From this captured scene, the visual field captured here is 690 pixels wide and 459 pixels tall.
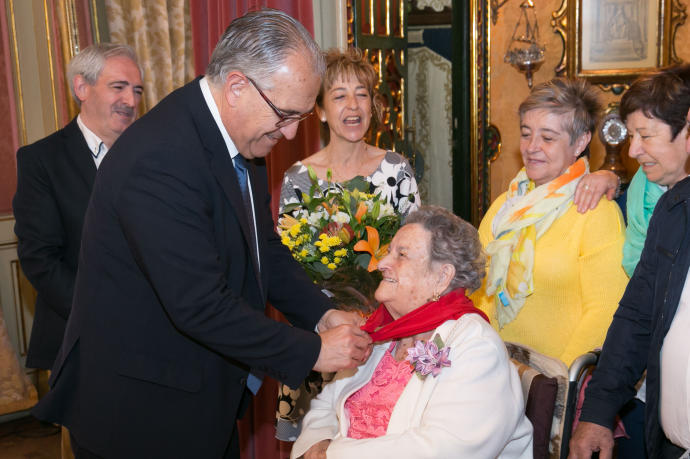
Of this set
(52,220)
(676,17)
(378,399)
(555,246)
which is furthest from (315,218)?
(676,17)

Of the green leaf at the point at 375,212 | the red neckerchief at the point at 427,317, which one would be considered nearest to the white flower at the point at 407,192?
the green leaf at the point at 375,212

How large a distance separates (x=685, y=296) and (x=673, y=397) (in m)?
0.27

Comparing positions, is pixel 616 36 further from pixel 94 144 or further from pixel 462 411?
pixel 462 411

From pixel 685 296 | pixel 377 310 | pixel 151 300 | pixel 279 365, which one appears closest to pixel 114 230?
pixel 151 300

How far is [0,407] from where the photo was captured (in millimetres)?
4180

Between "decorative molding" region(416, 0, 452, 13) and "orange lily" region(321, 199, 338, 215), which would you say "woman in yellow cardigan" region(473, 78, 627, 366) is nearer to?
"orange lily" region(321, 199, 338, 215)

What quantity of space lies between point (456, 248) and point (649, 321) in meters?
0.61

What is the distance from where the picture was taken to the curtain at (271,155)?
11.5 feet

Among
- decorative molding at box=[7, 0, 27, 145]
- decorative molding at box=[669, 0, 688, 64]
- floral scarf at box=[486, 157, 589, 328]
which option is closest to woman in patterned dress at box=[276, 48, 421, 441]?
floral scarf at box=[486, 157, 589, 328]

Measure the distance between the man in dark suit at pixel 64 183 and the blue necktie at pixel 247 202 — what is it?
85 cm

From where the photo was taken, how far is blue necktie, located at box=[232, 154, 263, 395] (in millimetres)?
1857

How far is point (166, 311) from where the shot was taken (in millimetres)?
1693

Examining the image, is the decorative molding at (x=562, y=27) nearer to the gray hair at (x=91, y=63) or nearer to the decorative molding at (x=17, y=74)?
the gray hair at (x=91, y=63)

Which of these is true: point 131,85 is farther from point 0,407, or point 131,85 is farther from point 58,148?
point 0,407
